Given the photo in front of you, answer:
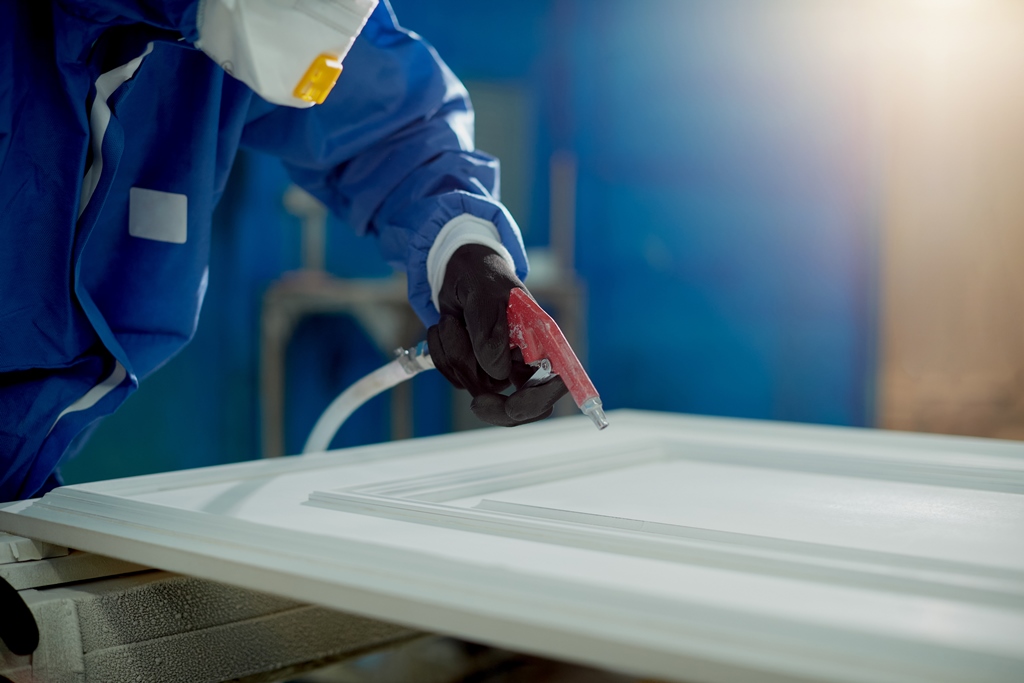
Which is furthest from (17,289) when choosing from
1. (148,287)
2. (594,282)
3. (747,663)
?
(594,282)

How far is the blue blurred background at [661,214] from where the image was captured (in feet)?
9.29

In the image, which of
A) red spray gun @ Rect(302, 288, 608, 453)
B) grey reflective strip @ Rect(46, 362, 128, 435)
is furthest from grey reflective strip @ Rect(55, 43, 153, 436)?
red spray gun @ Rect(302, 288, 608, 453)

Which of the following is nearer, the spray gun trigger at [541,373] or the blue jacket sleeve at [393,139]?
the spray gun trigger at [541,373]

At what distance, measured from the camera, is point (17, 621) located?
0.57 m

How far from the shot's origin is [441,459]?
90 cm

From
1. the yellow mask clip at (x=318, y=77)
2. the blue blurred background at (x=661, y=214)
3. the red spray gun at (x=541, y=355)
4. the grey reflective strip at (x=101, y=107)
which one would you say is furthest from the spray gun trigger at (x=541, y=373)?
the blue blurred background at (x=661, y=214)

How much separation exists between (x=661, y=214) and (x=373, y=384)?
92.9 inches

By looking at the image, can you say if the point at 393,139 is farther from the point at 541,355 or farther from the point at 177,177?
the point at 541,355

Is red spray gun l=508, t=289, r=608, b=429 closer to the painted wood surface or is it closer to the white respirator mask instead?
the painted wood surface

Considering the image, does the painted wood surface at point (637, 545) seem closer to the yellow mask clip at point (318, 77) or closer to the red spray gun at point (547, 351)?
the red spray gun at point (547, 351)

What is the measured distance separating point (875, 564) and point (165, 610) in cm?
45

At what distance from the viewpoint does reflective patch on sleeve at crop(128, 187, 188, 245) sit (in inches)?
34.2

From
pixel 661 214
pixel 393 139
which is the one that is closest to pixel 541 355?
pixel 393 139

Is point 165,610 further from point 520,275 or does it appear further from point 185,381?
point 185,381
